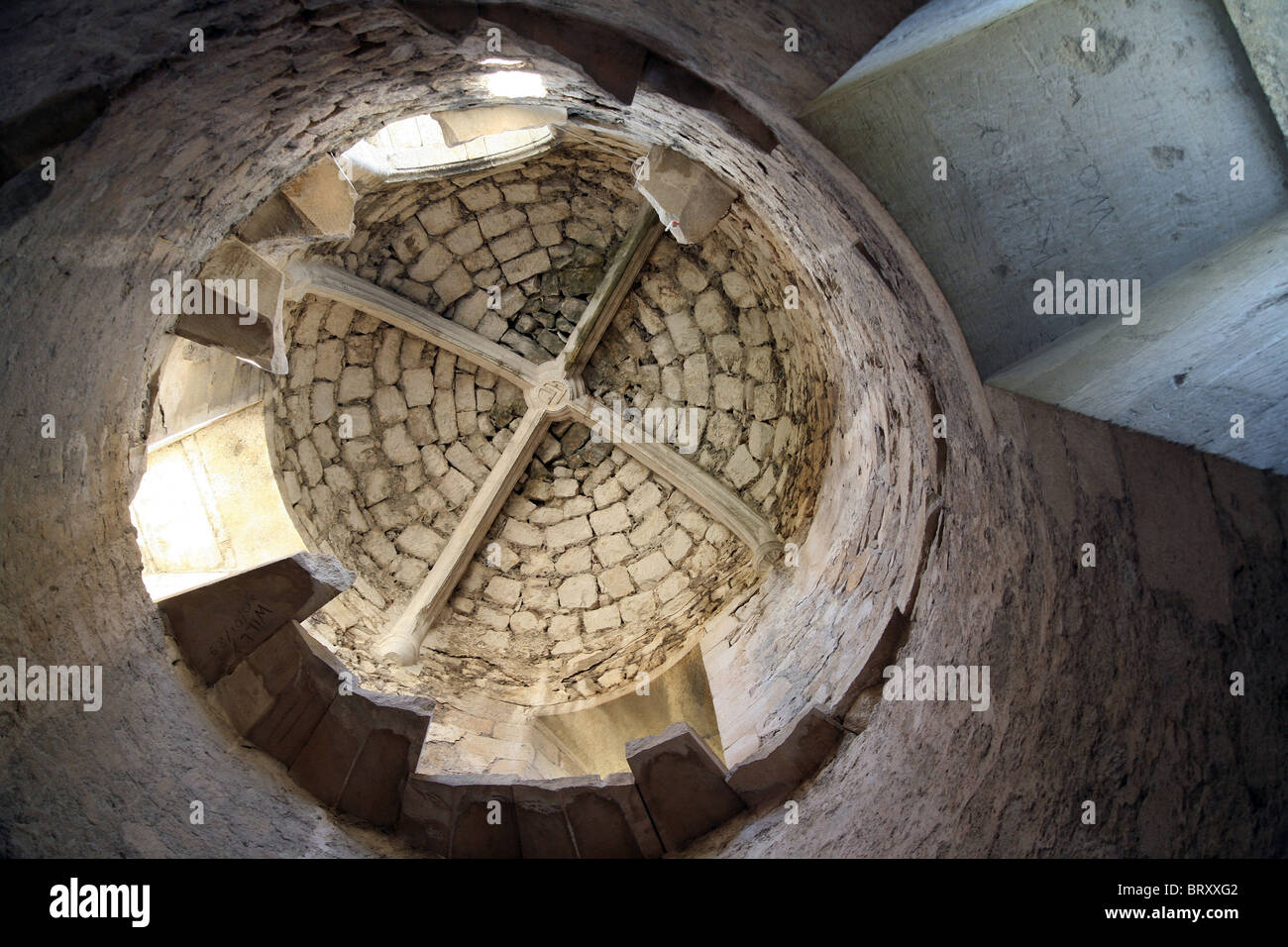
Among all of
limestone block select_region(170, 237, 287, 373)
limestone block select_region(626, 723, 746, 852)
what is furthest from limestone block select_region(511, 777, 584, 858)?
limestone block select_region(170, 237, 287, 373)

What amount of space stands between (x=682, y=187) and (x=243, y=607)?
99.6 inches

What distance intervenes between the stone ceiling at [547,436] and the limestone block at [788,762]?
226cm

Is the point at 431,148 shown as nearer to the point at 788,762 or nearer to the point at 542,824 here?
the point at 542,824

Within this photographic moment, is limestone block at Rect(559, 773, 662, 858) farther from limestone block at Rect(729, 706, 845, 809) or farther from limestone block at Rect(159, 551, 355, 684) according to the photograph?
limestone block at Rect(159, 551, 355, 684)

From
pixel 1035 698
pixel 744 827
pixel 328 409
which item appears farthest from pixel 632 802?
pixel 328 409

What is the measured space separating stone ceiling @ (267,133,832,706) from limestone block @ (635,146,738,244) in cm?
147

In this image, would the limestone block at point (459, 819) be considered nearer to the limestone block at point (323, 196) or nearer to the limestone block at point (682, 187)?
the limestone block at point (323, 196)

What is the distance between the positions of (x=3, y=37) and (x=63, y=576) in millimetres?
1529

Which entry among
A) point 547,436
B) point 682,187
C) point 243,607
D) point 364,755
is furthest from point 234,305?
point 547,436

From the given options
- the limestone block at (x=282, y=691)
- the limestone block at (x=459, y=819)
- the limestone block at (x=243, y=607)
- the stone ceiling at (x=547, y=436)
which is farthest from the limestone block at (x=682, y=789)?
the stone ceiling at (x=547, y=436)

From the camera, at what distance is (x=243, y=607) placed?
12.0 ft

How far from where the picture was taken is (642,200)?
6469mm

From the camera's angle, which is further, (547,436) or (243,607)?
(547,436)

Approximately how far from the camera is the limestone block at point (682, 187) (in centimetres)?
442
